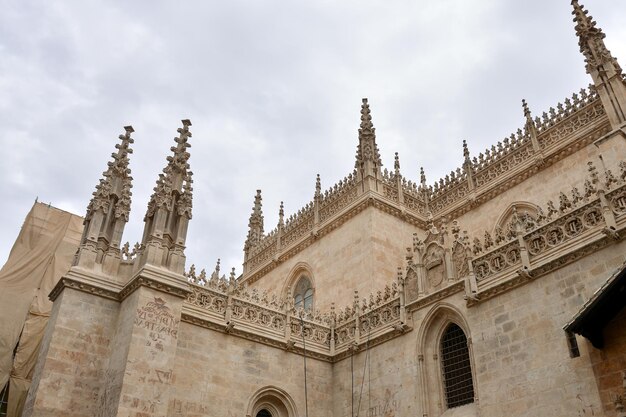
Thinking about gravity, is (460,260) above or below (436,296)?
above

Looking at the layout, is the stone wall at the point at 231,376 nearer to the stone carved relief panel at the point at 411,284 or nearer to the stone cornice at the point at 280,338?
the stone cornice at the point at 280,338

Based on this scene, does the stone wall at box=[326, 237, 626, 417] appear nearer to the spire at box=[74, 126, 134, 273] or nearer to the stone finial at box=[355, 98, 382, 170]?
the spire at box=[74, 126, 134, 273]

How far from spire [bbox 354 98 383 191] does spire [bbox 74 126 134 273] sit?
33.3ft

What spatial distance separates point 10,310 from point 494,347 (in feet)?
61.9

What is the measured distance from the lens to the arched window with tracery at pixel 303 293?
24.5 meters

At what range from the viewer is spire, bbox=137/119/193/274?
14.8 m

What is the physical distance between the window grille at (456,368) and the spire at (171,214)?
758cm

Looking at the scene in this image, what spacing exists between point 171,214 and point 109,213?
1.88 meters

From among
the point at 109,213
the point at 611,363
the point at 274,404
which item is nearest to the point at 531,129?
the point at 611,363

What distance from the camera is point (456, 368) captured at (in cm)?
1431

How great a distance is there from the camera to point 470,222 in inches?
872

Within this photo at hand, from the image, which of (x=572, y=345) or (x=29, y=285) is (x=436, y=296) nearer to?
(x=572, y=345)

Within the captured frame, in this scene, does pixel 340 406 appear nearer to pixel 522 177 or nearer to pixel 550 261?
pixel 550 261

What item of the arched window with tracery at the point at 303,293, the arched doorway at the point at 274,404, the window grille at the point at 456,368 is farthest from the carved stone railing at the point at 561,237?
the arched window with tracery at the point at 303,293
